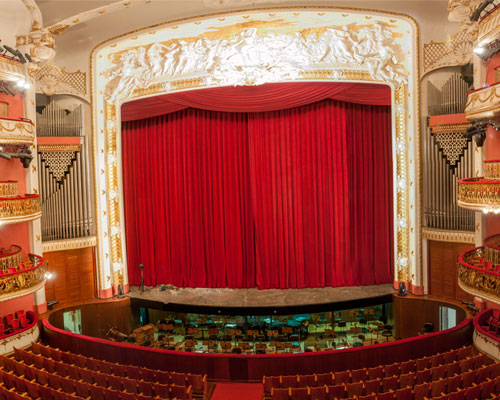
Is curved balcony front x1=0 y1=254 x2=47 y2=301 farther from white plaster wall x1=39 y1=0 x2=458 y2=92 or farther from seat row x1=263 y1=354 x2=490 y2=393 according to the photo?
white plaster wall x1=39 y1=0 x2=458 y2=92

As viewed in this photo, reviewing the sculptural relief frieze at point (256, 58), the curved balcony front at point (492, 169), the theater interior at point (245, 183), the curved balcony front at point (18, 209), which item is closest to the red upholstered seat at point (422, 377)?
the theater interior at point (245, 183)

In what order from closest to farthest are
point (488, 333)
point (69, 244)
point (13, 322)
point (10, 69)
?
1. point (488, 333)
2. point (13, 322)
3. point (10, 69)
4. point (69, 244)

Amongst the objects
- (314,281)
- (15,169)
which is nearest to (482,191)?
(314,281)

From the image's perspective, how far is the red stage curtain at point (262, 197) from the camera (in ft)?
46.5

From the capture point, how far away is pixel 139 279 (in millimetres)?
15023

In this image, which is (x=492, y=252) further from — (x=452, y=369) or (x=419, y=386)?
(x=419, y=386)

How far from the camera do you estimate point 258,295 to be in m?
13.9

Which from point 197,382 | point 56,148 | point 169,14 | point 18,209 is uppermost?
point 169,14

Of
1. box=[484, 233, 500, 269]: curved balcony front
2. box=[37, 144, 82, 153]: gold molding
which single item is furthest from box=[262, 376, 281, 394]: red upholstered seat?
box=[37, 144, 82, 153]: gold molding

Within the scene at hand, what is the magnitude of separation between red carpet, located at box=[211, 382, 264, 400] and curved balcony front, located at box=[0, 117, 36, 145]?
21.6ft

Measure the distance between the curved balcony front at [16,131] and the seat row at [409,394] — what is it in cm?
746

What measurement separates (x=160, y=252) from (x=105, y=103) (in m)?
4.48

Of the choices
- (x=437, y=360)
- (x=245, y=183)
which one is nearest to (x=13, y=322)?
(x=245, y=183)

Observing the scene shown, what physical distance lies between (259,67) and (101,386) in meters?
8.57
